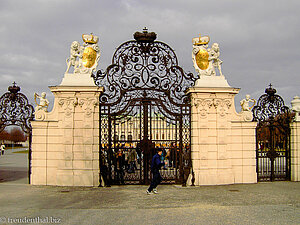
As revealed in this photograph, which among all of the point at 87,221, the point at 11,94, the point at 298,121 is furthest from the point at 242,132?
the point at 11,94

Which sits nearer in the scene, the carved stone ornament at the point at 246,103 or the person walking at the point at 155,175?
the person walking at the point at 155,175

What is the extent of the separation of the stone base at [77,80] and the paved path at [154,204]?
13.8 feet

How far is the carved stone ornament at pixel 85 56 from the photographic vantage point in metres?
13.9

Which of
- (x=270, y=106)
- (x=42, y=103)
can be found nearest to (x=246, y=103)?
(x=270, y=106)

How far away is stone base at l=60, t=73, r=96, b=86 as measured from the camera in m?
13.6

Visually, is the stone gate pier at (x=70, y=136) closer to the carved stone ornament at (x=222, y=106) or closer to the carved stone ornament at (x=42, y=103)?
the carved stone ornament at (x=42, y=103)

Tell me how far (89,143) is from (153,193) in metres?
3.50

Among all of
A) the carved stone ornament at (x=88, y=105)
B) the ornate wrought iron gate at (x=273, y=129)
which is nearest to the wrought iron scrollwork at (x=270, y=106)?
the ornate wrought iron gate at (x=273, y=129)

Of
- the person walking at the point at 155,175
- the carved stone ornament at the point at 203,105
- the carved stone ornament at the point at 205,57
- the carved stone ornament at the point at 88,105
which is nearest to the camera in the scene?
the person walking at the point at 155,175

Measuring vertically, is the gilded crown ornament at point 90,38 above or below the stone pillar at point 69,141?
above

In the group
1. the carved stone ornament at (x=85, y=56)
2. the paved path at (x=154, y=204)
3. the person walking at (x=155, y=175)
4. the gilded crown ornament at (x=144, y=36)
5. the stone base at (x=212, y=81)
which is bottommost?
the paved path at (x=154, y=204)

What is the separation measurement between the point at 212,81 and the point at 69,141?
6.48 metres

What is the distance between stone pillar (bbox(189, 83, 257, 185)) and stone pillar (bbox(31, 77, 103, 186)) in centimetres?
413

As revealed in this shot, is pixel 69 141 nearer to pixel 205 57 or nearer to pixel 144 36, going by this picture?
pixel 144 36
